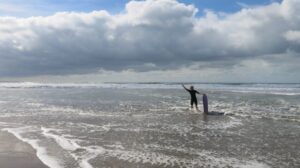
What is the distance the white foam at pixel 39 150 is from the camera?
28.9 feet

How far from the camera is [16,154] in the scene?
978cm

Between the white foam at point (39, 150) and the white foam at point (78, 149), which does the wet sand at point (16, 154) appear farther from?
the white foam at point (78, 149)

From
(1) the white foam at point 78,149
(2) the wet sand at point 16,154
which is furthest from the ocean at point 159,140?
(2) the wet sand at point 16,154

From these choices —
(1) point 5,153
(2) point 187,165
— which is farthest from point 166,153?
(1) point 5,153

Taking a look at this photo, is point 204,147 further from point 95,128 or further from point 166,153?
point 95,128

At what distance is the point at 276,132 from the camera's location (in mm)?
14055

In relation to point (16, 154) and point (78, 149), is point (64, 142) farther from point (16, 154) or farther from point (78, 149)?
point (16, 154)

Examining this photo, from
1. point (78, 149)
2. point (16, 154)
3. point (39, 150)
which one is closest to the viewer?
point (16, 154)

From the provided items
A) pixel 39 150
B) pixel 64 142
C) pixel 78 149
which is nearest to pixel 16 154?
pixel 39 150

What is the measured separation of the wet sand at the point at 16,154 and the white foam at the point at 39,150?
14 centimetres

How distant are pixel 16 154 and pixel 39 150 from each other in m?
0.71

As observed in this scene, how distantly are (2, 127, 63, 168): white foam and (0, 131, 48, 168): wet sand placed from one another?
0.14m

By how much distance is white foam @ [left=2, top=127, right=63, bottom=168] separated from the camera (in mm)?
8797

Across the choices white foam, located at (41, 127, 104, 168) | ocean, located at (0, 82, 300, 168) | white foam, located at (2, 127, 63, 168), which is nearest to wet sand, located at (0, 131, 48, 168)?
white foam, located at (2, 127, 63, 168)
